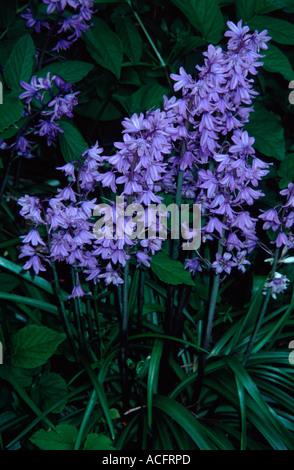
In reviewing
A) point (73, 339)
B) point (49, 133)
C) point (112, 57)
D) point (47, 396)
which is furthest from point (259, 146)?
point (47, 396)

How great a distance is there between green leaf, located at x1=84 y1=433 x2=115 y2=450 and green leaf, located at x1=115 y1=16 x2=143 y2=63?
4.72ft

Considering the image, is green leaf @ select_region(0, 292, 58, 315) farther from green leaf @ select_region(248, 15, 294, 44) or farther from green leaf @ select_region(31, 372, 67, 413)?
green leaf @ select_region(248, 15, 294, 44)

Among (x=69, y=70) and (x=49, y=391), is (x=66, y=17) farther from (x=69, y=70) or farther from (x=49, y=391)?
(x=49, y=391)

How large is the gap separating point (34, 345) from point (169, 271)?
1.96 ft

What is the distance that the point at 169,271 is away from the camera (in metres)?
1.49

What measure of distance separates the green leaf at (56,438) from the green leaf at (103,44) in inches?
51.6

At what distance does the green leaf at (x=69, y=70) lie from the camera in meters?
1.64

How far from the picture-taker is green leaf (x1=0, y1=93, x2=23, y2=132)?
1.43 metres

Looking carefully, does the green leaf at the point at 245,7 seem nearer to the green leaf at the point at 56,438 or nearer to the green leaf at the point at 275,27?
the green leaf at the point at 275,27

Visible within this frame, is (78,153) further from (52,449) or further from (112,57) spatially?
(52,449)

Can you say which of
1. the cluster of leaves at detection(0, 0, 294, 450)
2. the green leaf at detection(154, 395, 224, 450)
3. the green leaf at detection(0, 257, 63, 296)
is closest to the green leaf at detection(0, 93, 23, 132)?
the cluster of leaves at detection(0, 0, 294, 450)

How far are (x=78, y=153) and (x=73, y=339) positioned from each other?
74 centimetres

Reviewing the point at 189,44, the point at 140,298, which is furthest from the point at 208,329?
the point at 189,44

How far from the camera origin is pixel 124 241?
140 cm
